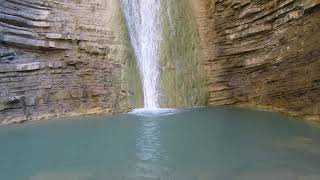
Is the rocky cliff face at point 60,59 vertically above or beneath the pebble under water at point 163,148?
above

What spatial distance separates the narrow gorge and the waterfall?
0.04 metres

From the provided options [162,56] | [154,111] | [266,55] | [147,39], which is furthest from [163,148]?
[147,39]

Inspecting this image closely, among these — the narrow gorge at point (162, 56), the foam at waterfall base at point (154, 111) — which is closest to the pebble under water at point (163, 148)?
the foam at waterfall base at point (154, 111)

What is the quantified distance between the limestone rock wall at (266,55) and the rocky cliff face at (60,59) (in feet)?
8.74

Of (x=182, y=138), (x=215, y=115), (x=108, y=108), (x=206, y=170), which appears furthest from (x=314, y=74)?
(x=108, y=108)

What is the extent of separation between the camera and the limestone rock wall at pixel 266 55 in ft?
24.3

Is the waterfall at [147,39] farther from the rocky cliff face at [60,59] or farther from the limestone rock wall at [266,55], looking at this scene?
the limestone rock wall at [266,55]

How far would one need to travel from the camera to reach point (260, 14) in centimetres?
909

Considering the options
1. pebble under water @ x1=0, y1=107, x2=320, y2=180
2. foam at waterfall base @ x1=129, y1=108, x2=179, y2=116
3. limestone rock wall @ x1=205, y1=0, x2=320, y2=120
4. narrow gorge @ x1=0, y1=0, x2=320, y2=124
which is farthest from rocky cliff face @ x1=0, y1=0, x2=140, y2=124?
limestone rock wall @ x1=205, y1=0, x2=320, y2=120

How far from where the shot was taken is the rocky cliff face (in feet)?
25.8

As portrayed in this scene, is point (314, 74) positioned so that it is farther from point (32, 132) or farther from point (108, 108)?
point (32, 132)

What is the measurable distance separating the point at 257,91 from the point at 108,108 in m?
3.64

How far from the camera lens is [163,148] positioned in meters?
5.48

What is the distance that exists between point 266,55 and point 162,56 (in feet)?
8.66
